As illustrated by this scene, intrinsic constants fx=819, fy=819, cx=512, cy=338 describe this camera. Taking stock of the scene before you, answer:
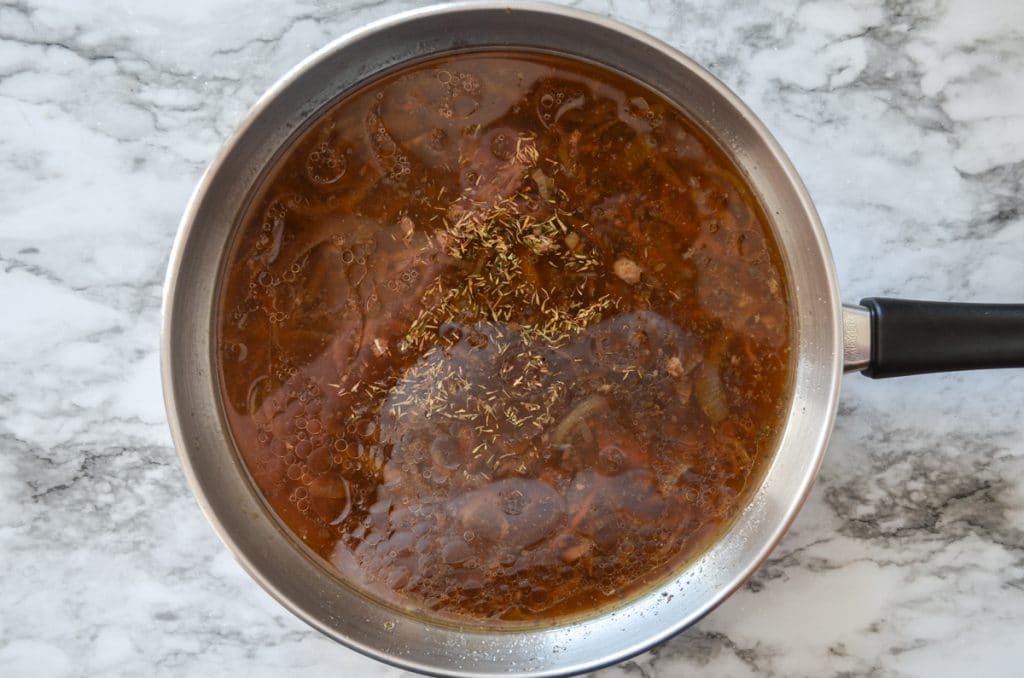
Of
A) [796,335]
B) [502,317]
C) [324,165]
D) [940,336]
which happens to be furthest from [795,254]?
[324,165]

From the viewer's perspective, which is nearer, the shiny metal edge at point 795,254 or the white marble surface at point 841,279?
the shiny metal edge at point 795,254

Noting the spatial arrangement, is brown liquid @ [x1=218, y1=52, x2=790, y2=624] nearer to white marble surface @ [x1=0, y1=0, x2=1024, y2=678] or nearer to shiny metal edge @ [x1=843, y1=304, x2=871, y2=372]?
shiny metal edge @ [x1=843, y1=304, x2=871, y2=372]

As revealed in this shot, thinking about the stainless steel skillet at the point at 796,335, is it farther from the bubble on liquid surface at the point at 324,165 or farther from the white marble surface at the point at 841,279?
the white marble surface at the point at 841,279

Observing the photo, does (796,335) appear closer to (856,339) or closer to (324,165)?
(856,339)

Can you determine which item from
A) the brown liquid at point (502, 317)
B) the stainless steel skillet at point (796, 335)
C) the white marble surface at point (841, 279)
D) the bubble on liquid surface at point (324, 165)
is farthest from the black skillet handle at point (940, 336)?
the bubble on liquid surface at point (324, 165)

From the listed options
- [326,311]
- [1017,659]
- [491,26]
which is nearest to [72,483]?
[326,311]

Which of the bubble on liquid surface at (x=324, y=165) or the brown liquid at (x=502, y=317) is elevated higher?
the bubble on liquid surface at (x=324, y=165)
